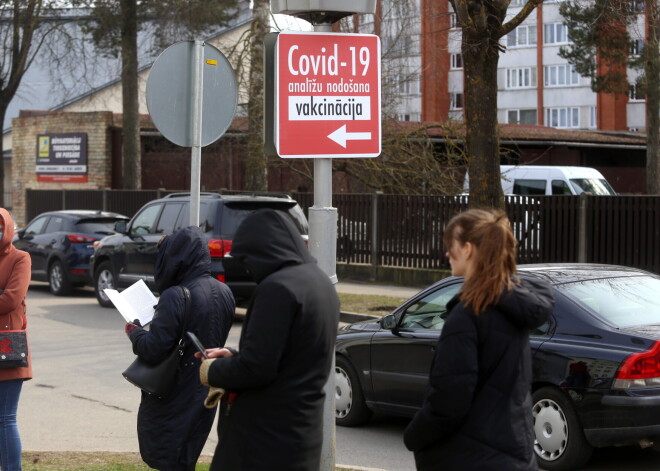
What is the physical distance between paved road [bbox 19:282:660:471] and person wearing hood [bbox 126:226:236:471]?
2676 millimetres

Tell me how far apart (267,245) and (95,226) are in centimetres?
1678

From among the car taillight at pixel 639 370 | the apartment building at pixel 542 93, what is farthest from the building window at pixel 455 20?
the apartment building at pixel 542 93

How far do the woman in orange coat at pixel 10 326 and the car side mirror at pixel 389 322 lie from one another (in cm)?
326

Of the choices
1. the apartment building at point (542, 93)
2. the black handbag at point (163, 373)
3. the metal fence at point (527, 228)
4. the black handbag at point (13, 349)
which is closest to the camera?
the black handbag at point (163, 373)

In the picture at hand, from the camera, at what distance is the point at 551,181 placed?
83.4 feet

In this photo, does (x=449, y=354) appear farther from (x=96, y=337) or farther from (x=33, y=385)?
(x=96, y=337)

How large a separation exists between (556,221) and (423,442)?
15.8m

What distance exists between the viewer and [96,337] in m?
13.9

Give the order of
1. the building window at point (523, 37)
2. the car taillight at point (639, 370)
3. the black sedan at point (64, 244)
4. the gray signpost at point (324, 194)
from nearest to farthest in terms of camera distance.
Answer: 1. the gray signpost at point (324, 194)
2. the car taillight at point (639, 370)
3. the black sedan at point (64, 244)
4. the building window at point (523, 37)

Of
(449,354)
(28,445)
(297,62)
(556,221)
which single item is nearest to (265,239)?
(449,354)

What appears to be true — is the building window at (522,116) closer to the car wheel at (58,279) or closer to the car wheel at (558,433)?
the car wheel at (58,279)

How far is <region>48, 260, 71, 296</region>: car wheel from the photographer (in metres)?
19.4

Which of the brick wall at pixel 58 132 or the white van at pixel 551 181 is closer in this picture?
the white van at pixel 551 181

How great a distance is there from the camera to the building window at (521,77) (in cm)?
6384
